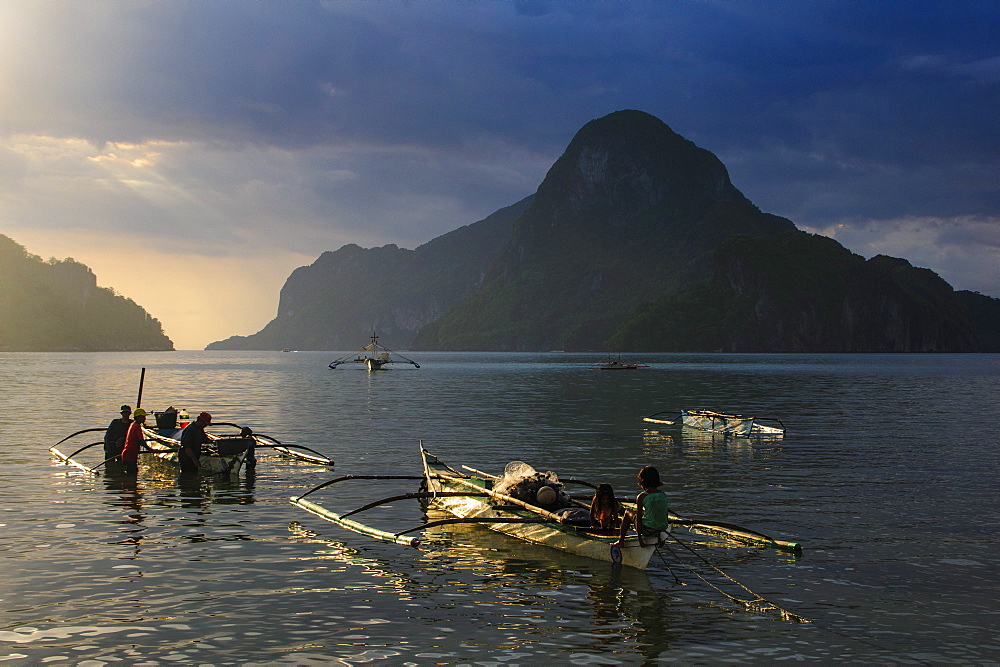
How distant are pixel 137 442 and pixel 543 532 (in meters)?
17.8

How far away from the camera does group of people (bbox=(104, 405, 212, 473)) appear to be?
89.8ft

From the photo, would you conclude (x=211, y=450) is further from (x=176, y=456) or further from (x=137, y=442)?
(x=137, y=442)

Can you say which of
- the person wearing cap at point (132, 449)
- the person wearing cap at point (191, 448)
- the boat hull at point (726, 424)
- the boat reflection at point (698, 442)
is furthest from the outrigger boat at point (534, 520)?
the boat hull at point (726, 424)

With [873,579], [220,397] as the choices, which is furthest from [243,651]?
[220,397]

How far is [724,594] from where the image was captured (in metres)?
14.6

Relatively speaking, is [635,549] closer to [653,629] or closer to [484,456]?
[653,629]

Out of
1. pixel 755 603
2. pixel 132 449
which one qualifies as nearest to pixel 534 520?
pixel 755 603

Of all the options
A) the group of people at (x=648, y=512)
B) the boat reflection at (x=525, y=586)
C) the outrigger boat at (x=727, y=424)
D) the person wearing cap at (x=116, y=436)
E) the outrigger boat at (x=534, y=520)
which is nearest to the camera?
the boat reflection at (x=525, y=586)

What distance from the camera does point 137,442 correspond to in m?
28.3

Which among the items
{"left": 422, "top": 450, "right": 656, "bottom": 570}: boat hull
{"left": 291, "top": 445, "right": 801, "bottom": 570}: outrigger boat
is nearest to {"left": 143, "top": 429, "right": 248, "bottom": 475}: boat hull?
{"left": 291, "top": 445, "right": 801, "bottom": 570}: outrigger boat

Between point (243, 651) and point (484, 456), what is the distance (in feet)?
76.8

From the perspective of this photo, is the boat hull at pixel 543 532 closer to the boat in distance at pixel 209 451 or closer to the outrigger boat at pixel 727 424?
the boat in distance at pixel 209 451

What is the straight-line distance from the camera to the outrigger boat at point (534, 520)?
16203mm

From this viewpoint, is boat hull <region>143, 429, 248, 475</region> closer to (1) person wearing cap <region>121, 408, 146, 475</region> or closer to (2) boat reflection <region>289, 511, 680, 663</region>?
(1) person wearing cap <region>121, 408, 146, 475</region>
